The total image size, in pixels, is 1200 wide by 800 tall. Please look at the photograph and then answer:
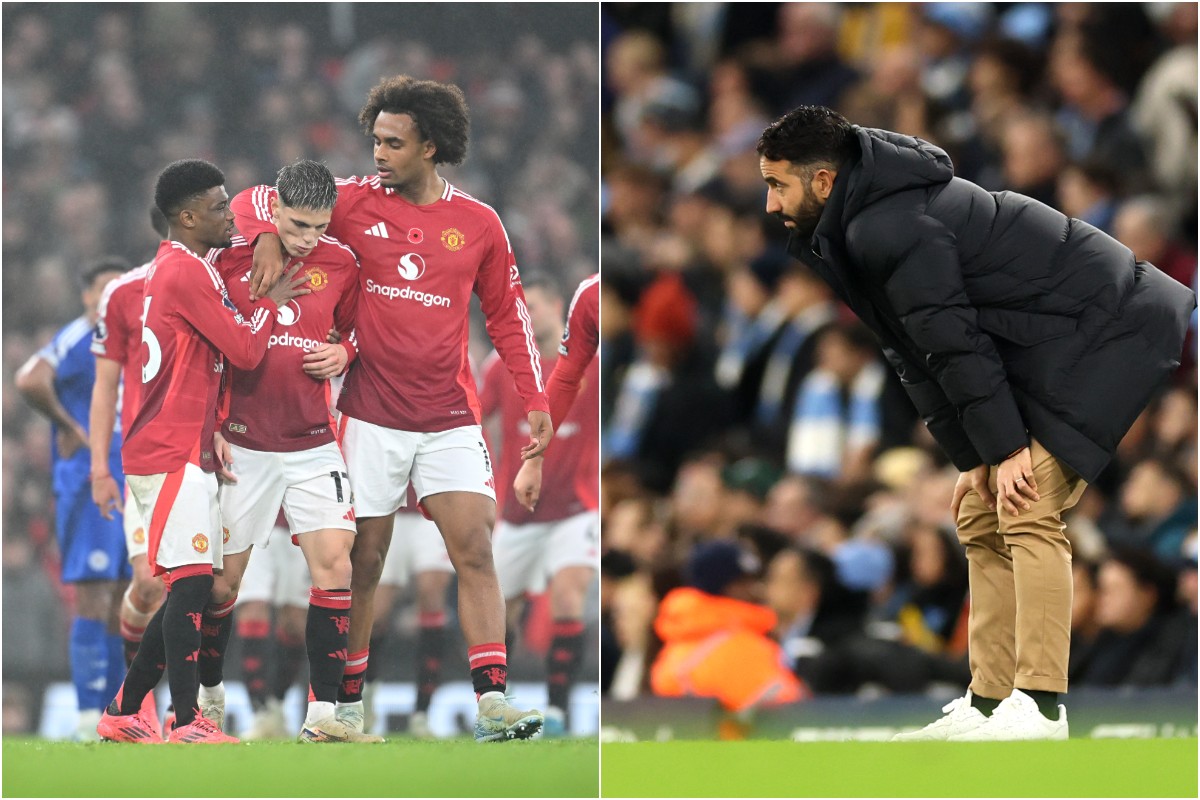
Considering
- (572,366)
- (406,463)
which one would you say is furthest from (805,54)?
(406,463)

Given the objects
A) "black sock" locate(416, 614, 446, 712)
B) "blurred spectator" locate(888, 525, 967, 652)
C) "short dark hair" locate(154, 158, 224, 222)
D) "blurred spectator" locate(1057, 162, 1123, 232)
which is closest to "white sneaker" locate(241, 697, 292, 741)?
"black sock" locate(416, 614, 446, 712)

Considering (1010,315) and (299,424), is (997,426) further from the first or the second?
(299,424)

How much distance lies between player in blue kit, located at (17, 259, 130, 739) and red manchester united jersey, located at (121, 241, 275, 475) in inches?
6.0

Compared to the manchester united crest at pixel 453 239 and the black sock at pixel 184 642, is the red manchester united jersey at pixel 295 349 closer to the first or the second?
the manchester united crest at pixel 453 239

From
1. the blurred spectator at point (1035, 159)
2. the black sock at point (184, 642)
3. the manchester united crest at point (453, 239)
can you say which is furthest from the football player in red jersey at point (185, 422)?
the blurred spectator at point (1035, 159)

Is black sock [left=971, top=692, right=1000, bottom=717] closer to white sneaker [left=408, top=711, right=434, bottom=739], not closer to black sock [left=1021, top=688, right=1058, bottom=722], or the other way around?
black sock [left=1021, top=688, right=1058, bottom=722]

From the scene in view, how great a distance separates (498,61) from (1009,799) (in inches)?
87.5

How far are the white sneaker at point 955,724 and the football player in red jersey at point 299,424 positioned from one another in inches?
56.9

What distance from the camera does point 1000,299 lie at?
167 inches

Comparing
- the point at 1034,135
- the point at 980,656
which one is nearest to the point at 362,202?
the point at 980,656

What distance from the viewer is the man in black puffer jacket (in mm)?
4105

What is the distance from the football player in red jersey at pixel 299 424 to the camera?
14.3 feet

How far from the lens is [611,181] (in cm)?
1034

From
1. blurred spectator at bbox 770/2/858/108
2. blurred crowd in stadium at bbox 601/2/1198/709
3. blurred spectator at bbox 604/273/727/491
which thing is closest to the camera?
blurred crowd in stadium at bbox 601/2/1198/709
